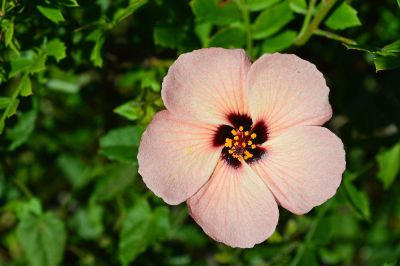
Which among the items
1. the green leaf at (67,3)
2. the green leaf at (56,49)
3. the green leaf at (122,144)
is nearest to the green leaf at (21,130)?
the green leaf at (122,144)

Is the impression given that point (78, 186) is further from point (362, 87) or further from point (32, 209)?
point (362, 87)

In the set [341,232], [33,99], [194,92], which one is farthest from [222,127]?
[341,232]

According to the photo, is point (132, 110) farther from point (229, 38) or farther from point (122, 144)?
point (229, 38)

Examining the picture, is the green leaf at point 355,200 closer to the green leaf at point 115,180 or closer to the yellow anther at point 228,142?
the yellow anther at point 228,142

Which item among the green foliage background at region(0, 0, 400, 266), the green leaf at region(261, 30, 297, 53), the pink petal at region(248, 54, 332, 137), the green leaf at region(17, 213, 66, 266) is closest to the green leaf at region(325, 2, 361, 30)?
the green foliage background at region(0, 0, 400, 266)

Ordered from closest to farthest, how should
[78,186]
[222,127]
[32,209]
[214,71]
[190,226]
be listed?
[214,71]
[222,127]
[32,209]
[78,186]
[190,226]

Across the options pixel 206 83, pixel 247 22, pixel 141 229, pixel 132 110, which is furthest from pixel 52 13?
pixel 141 229
